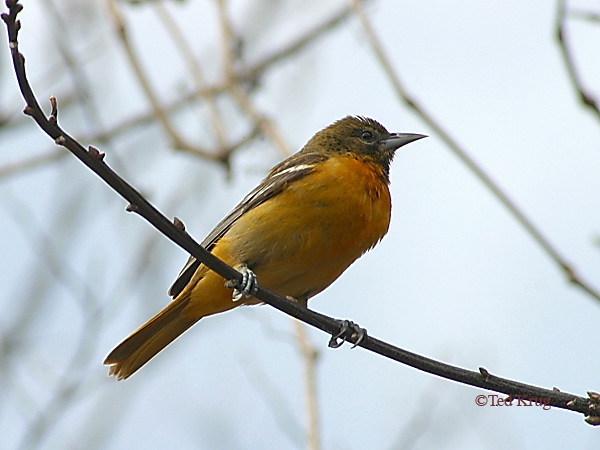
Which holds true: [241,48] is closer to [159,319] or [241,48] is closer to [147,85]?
[147,85]

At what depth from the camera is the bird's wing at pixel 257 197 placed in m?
4.87

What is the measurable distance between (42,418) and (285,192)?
2.89 metres

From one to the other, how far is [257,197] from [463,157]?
159 centimetres

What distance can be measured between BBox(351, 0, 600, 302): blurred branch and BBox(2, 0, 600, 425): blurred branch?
16.8 inches

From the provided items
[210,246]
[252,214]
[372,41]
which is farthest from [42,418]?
[372,41]

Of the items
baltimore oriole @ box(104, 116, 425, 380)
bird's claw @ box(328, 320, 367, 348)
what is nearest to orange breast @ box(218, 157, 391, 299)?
baltimore oriole @ box(104, 116, 425, 380)

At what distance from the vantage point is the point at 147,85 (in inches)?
222

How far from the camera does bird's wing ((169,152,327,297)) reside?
4871 mm

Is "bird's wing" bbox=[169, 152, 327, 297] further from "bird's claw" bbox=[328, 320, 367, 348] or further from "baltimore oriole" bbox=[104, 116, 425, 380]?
"bird's claw" bbox=[328, 320, 367, 348]

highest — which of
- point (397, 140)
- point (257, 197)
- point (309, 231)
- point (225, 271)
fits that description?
point (397, 140)

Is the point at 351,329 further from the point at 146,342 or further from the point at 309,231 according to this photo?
the point at 146,342

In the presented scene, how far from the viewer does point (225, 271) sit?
3.07 metres

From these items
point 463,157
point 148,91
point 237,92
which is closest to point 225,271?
point 463,157

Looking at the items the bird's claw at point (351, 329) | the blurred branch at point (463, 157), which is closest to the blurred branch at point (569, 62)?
the blurred branch at point (463, 157)
